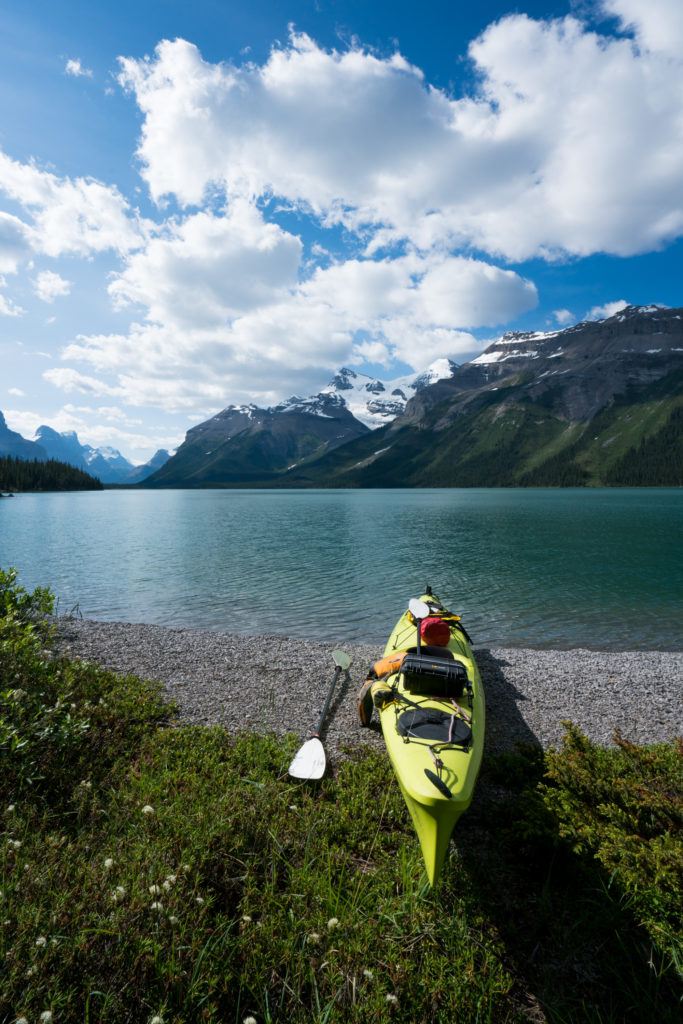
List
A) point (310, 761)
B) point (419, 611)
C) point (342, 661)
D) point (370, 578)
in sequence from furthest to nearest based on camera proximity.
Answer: point (370, 578) → point (342, 661) → point (419, 611) → point (310, 761)

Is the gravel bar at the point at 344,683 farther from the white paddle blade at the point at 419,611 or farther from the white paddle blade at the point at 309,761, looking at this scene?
the white paddle blade at the point at 419,611

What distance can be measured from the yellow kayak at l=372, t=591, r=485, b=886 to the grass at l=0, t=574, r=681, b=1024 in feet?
3.01

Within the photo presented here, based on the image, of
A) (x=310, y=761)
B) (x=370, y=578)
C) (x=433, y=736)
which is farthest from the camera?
(x=370, y=578)

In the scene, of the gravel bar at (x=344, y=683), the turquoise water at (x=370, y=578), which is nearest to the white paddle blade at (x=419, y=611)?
the gravel bar at (x=344, y=683)

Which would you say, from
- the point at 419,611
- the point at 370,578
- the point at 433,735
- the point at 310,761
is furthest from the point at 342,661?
the point at 370,578

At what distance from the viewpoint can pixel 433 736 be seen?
334 inches

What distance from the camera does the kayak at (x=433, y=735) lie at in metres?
6.74

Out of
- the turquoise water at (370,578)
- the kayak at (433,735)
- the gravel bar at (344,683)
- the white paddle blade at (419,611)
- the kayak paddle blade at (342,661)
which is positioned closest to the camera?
the kayak at (433,735)

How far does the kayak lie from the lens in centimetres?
674

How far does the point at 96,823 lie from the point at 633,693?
16.5 m

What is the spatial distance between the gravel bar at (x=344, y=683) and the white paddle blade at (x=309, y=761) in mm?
1046

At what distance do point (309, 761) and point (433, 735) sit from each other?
3.05m

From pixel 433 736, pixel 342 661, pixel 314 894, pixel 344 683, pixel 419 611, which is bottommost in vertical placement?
pixel 344 683

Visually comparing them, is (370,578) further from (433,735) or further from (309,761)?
(433,735)
